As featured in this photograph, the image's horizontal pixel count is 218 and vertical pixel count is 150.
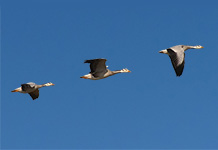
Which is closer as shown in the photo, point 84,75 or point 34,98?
point 84,75

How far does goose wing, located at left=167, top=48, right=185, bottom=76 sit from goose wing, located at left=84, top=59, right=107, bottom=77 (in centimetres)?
451

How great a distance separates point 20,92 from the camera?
42719mm

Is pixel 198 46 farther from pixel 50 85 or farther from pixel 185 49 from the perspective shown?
pixel 50 85

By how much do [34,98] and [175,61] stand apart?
45.3 feet

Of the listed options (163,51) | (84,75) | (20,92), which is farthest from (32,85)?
(163,51)

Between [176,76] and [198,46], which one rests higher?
[198,46]

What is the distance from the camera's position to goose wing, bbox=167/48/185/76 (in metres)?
35.6

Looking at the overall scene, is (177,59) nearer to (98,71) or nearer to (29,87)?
(98,71)

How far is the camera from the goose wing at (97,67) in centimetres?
3808

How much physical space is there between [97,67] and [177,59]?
572 cm

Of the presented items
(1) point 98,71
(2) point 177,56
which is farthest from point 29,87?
(2) point 177,56

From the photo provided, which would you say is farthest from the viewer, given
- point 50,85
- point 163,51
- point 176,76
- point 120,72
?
point 50,85

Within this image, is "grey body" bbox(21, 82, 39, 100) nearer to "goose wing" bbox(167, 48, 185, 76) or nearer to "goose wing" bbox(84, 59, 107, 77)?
"goose wing" bbox(84, 59, 107, 77)

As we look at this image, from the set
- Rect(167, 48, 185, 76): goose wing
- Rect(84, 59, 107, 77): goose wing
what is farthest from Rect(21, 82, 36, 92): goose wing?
Rect(167, 48, 185, 76): goose wing
